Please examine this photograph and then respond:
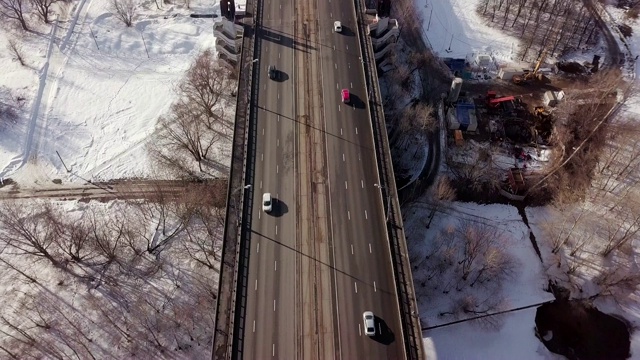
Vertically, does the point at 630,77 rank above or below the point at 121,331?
above

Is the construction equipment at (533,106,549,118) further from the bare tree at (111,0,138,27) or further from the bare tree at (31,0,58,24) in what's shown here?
the bare tree at (31,0,58,24)

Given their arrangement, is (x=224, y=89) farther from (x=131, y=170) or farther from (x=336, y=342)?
(x=336, y=342)

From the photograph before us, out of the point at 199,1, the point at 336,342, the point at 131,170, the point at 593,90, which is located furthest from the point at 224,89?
the point at 593,90

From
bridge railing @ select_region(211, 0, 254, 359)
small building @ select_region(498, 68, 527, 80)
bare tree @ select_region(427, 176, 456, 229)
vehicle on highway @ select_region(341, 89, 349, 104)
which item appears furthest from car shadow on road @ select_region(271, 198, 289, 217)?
small building @ select_region(498, 68, 527, 80)

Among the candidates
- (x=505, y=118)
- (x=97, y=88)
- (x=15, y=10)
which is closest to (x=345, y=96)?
(x=505, y=118)

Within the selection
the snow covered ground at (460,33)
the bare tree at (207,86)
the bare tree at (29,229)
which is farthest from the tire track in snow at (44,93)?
the snow covered ground at (460,33)

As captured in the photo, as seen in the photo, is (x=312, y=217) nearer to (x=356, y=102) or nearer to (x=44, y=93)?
(x=356, y=102)
